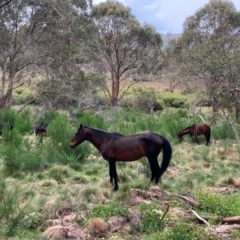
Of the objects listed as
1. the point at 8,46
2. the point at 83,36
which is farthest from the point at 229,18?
the point at 8,46

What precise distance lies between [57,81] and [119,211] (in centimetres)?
1209

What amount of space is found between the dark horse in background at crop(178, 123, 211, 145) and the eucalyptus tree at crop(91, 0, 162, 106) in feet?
51.7

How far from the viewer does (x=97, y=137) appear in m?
6.92

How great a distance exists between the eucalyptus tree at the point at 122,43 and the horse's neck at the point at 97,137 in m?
20.1

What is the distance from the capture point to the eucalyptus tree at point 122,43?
92.2 feet

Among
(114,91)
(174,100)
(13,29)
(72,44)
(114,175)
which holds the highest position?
(13,29)

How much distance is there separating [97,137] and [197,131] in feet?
17.6

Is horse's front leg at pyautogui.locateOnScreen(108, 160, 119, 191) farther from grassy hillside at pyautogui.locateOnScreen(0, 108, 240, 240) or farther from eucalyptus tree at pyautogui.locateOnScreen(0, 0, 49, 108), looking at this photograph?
eucalyptus tree at pyautogui.locateOnScreen(0, 0, 49, 108)

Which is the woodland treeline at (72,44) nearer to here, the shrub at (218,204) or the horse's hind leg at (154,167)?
the horse's hind leg at (154,167)

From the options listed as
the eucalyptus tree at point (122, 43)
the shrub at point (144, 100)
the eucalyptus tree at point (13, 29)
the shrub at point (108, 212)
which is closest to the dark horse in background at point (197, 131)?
the shrub at point (108, 212)

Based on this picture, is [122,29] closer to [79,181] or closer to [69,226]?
[79,181]

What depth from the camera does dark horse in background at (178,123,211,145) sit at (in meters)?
11.4

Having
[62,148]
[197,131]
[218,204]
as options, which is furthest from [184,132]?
[218,204]

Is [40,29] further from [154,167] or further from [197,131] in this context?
[154,167]
